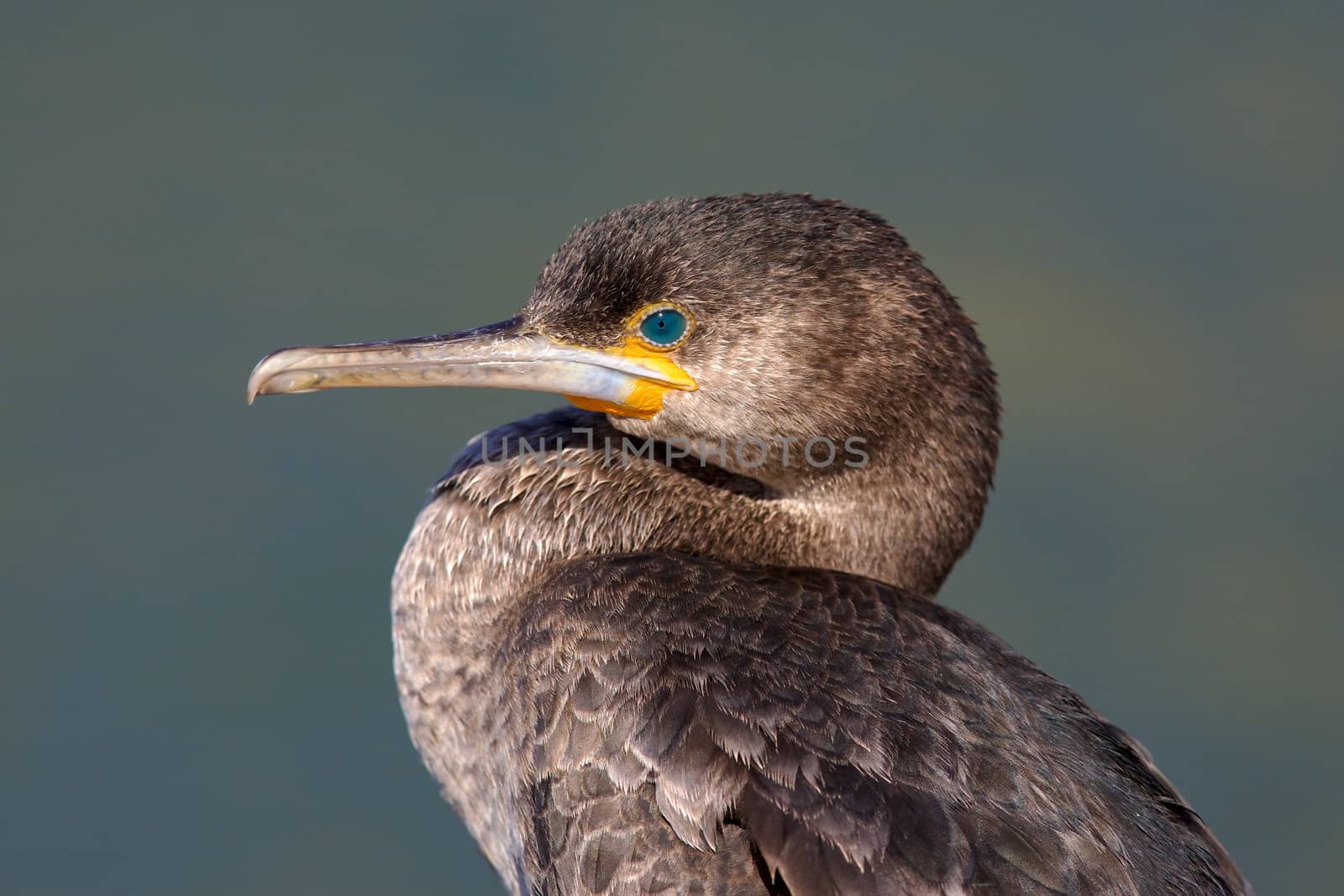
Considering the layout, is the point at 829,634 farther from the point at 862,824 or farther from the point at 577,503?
the point at 577,503

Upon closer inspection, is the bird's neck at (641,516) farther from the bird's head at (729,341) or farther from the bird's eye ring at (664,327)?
the bird's eye ring at (664,327)

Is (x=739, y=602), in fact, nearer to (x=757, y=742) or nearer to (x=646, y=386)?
(x=757, y=742)

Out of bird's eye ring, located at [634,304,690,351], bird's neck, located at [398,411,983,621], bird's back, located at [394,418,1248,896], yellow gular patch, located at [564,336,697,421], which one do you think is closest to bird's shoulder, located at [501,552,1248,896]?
bird's back, located at [394,418,1248,896]

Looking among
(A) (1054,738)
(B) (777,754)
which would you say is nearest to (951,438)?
(A) (1054,738)

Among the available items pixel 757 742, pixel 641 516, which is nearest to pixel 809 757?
pixel 757 742

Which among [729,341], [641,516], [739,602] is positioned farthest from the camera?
[641,516]

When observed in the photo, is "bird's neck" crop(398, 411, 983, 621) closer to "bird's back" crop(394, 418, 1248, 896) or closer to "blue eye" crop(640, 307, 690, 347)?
"bird's back" crop(394, 418, 1248, 896)
